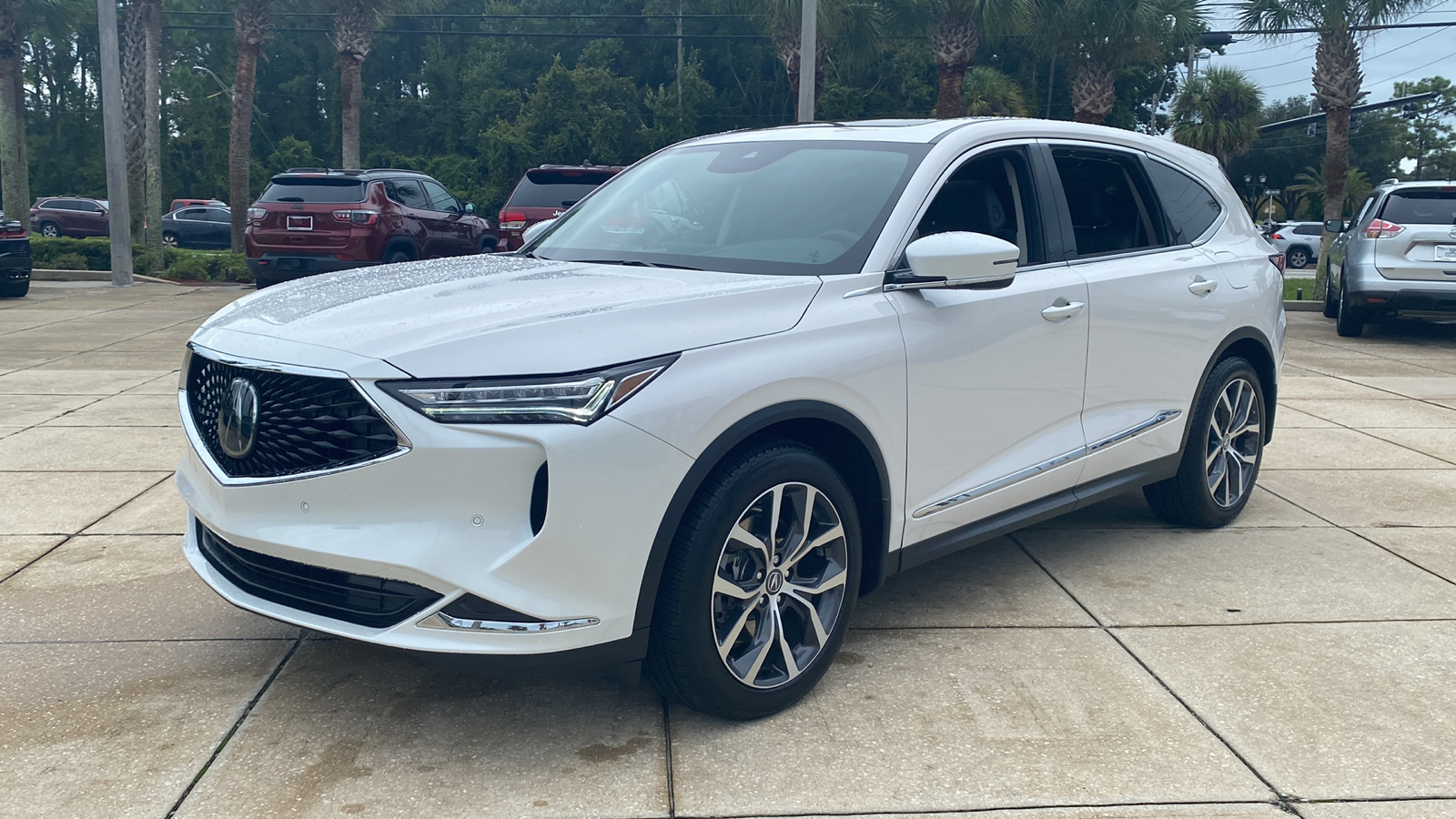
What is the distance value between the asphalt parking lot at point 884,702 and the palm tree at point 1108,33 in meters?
23.1

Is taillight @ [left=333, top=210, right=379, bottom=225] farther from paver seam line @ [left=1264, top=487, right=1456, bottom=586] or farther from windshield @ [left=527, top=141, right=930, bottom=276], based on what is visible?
paver seam line @ [left=1264, top=487, right=1456, bottom=586]

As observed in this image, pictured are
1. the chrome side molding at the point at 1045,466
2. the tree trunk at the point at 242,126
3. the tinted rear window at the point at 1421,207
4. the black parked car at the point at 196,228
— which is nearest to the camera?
the chrome side molding at the point at 1045,466

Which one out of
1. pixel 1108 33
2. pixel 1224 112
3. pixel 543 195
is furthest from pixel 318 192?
pixel 1224 112

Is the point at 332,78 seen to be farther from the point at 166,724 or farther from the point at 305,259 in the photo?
the point at 166,724

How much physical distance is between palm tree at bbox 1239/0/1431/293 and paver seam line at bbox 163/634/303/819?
65.1ft

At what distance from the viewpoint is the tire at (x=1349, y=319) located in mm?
13344

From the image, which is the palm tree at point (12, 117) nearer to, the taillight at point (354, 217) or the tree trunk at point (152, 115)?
the tree trunk at point (152, 115)

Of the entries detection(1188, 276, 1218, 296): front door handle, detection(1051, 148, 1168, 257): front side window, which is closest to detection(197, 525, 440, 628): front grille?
detection(1051, 148, 1168, 257): front side window

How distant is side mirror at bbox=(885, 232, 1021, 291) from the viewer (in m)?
3.66

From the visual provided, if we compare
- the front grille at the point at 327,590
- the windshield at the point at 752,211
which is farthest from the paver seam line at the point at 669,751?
the windshield at the point at 752,211

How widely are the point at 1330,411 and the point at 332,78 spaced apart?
5770 cm

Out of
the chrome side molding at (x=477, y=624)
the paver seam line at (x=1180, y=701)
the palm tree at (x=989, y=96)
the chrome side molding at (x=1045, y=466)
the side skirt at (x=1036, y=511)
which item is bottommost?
the paver seam line at (x=1180, y=701)

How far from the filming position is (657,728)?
3.46 metres

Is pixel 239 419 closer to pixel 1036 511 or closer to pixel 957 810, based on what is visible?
pixel 957 810
